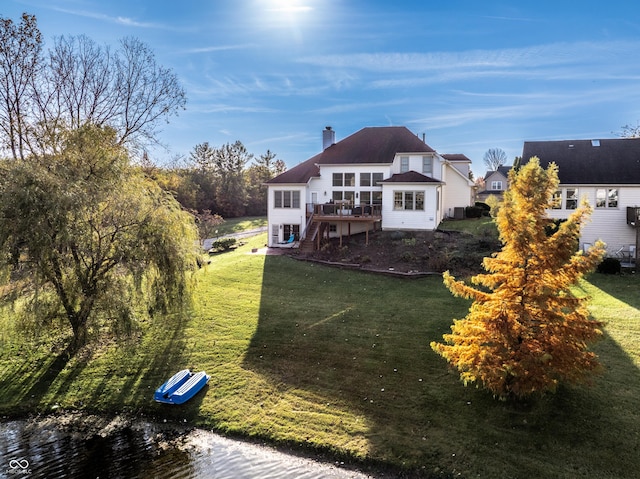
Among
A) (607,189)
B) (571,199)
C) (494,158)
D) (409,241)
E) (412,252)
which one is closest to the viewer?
(412,252)

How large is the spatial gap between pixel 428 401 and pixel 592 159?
21992 mm

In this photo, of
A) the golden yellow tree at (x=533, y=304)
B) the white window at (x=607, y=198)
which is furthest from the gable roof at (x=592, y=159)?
the golden yellow tree at (x=533, y=304)

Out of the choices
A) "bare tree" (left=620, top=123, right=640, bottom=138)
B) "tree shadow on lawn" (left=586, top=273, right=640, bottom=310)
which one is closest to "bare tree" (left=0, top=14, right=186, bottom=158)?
"tree shadow on lawn" (left=586, top=273, right=640, bottom=310)

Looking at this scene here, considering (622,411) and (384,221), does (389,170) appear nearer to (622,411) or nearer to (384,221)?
(384,221)

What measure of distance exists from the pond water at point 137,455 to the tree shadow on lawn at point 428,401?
1216 millimetres

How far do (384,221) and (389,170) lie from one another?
3.57 metres

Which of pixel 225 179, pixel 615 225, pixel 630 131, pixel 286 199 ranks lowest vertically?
pixel 615 225

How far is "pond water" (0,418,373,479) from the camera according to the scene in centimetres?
742

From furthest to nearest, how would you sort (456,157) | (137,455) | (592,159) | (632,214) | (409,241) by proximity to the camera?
(456,157)
(592,159)
(409,241)
(632,214)
(137,455)

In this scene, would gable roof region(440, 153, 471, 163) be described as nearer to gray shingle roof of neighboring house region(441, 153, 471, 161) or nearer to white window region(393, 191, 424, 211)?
gray shingle roof of neighboring house region(441, 153, 471, 161)

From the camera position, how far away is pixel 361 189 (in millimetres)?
26156

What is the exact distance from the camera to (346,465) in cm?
744

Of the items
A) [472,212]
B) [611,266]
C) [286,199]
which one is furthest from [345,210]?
[611,266]

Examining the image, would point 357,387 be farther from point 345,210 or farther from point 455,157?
point 455,157
